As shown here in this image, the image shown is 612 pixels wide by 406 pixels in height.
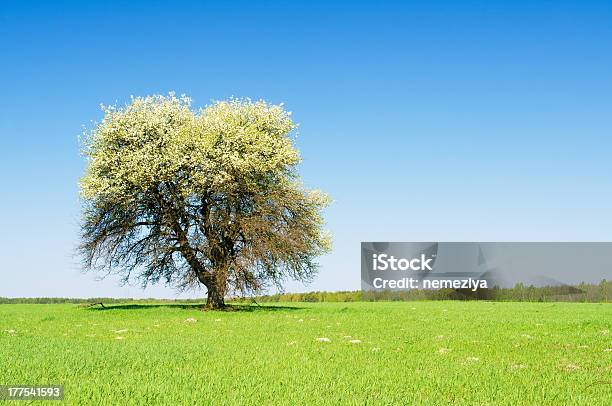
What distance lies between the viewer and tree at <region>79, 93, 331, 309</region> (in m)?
39.0

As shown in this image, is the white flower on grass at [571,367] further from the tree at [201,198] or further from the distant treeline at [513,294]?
the distant treeline at [513,294]

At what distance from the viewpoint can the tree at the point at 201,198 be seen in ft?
128

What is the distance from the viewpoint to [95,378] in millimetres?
11180

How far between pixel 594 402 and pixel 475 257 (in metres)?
53.3

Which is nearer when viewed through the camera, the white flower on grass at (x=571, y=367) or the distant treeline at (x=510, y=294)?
the white flower on grass at (x=571, y=367)

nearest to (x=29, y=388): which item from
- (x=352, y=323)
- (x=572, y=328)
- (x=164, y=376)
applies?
(x=164, y=376)

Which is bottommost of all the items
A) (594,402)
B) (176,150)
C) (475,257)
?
(594,402)

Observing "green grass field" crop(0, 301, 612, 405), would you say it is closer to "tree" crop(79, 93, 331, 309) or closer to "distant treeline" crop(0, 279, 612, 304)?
"tree" crop(79, 93, 331, 309)

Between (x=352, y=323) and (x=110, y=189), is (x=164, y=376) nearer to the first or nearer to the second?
(x=352, y=323)

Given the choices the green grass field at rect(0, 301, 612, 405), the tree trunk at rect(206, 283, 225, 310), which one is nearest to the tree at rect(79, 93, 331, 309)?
the tree trunk at rect(206, 283, 225, 310)

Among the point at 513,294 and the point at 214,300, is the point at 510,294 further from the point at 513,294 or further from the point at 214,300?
the point at 214,300

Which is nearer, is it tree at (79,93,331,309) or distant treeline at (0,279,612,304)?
tree at (79,93,331,309)

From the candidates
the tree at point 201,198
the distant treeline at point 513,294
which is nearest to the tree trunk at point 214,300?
the tree at point 201,198

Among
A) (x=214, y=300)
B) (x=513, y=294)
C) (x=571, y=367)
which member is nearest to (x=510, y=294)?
(x=513, y=294)
